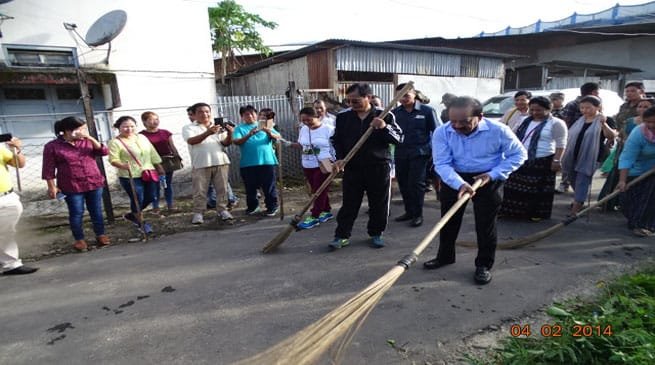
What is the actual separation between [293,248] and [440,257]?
1.64 meters

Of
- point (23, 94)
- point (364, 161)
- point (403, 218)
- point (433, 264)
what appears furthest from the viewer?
point (23, 94)

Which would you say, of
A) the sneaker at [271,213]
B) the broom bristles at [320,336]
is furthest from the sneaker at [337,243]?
the broom bristles at [320,336]

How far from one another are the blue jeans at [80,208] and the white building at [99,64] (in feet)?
10.6

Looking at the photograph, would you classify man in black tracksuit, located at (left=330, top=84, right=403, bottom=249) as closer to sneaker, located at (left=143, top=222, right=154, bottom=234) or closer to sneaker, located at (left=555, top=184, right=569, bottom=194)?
sneaker, located at (left=143, top=222, right=154, bottom=234)

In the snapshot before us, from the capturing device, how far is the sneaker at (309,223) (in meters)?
4.82

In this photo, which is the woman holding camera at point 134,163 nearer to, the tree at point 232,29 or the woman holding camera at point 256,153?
the woman holding camera at point 256,153

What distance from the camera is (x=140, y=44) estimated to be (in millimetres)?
8859

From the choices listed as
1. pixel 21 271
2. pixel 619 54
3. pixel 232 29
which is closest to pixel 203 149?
pixel 21 271

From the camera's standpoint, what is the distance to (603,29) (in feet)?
65.5

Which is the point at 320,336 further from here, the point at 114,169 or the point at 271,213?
the point at 114,169

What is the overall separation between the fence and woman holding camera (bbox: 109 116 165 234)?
2.11m

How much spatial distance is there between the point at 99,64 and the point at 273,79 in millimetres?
5575

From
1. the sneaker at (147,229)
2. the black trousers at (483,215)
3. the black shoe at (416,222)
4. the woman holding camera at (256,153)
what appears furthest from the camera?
the woman holding camera at (256,153)
